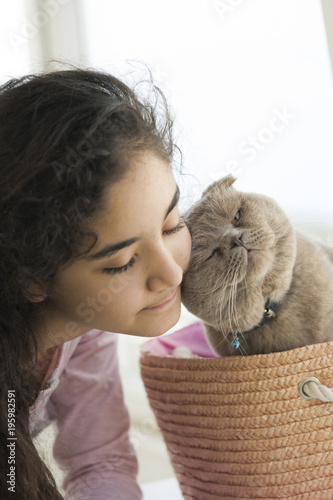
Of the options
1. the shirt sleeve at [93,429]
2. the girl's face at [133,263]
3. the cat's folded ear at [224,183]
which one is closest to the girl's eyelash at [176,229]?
the girl's face at [133,263]

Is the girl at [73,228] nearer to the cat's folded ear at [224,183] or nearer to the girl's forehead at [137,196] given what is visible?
the girl's forehead at [137,196]

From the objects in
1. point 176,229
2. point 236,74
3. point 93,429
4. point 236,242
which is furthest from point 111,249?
point 236,74

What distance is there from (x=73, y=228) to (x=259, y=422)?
38 centimetres

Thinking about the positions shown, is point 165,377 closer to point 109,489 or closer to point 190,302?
point 190,302

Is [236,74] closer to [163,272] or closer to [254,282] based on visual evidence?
[254,282]

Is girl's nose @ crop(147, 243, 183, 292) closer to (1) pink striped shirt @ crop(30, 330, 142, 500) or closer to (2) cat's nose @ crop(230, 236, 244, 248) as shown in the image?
(2) cat's nose @ crop(230, 236, 244, 248)

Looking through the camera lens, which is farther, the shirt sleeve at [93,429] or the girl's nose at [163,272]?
the shirt sleeve at [93,429]

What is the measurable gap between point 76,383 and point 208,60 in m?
0.89

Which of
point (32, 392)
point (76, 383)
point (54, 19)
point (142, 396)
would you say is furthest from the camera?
point (142, 396)

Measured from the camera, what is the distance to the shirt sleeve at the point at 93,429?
3.32ft

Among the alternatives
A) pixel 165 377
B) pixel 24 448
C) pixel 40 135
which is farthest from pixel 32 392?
pixel 40 135

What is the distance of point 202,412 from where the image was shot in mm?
786

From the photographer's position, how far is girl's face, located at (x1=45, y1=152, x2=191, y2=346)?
27.1 inches

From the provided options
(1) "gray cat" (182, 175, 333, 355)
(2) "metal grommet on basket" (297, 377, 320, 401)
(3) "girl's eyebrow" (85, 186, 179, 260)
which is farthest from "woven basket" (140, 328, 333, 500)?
(3) "girl's eyebrow" (85, 186, 179, 260)
